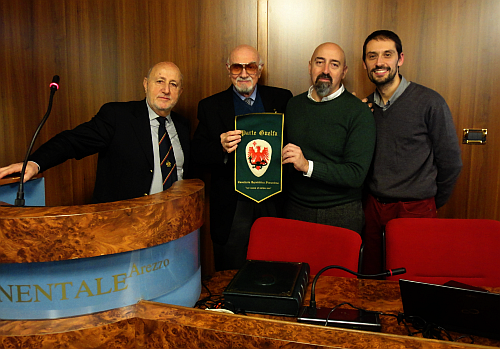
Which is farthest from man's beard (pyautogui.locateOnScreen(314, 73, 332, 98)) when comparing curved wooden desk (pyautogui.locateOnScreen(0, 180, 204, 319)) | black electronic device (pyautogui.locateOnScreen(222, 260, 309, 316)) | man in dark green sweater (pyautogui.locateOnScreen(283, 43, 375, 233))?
curved wooden desk (pyautogui.locateOnScreen(0, 180, 204, 319))

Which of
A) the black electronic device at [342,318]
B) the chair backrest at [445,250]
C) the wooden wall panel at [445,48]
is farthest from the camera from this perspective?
the wooden wall panel at [445,48]

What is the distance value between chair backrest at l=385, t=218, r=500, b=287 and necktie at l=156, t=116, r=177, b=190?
1.26 metres

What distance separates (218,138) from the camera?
244cm

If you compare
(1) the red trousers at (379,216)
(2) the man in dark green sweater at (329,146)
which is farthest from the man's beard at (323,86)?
(1) the red trousers at (379,216)

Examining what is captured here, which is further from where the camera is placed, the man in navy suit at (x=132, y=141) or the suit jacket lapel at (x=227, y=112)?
the suit jacket lapel at (x=227, y=112)

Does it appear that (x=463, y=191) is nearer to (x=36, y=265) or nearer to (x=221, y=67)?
(x=221, y=67)

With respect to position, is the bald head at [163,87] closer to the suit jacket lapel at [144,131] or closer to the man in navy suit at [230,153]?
the suit jacket lapel at [144,131]

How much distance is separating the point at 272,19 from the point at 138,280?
246 centimetres

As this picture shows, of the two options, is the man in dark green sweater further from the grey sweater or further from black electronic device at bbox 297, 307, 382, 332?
black electronic device at bbox 297, 307, 382, 332

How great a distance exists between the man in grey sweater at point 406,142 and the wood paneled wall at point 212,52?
66 cm

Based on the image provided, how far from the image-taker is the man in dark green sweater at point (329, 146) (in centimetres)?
214

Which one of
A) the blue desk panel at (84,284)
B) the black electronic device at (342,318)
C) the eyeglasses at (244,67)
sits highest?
the eyeglasses at (244,67)

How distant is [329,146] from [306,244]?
2.18 ft

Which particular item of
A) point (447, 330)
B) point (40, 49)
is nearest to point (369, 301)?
point (447, 330)
